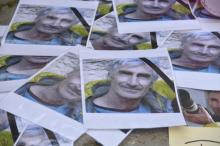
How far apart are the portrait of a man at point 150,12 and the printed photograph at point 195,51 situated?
5 centimetres

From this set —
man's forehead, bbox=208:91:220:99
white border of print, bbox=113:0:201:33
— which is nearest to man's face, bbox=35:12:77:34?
white border of print, bbox=113:0:201:33

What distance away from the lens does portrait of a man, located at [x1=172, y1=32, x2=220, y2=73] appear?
0.70 m

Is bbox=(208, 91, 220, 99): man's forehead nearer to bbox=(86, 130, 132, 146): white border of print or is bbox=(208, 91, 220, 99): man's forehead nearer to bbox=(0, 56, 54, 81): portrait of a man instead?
bbox=(86, 130, 132, 146): white border of print

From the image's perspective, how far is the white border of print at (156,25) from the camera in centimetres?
78

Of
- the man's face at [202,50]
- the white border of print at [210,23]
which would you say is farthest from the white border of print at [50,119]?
the white border of print at [210,23]

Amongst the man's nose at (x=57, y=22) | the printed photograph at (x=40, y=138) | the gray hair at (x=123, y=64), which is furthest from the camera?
the man's nose at (x=57, y=22)

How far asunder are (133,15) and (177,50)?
0.45 feet

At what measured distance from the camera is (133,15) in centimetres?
81

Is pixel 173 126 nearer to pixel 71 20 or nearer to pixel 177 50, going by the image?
pixel 177 50

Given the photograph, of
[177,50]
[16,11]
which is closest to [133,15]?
[177,50]

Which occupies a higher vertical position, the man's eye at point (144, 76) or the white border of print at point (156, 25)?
the white border of print at point (156, 25)

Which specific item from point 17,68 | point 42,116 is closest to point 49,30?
point 17,68

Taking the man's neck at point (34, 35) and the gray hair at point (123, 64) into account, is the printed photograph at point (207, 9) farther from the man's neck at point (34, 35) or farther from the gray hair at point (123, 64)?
the man's neck at point (34, 35)

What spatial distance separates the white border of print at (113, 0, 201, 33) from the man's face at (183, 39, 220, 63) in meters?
0.05
